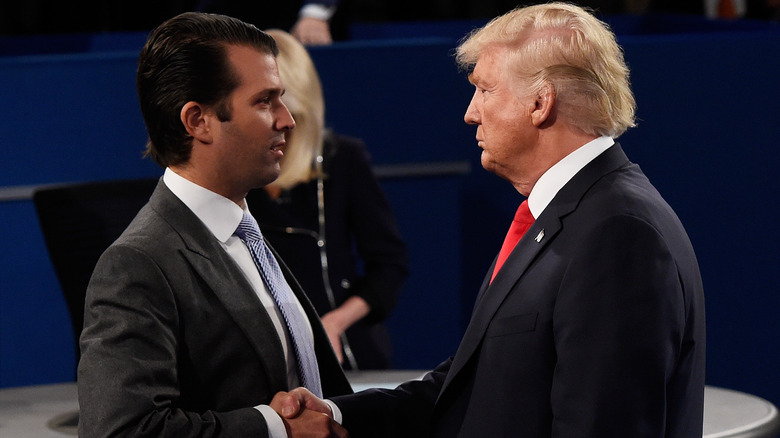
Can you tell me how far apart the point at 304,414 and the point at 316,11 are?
3335mm

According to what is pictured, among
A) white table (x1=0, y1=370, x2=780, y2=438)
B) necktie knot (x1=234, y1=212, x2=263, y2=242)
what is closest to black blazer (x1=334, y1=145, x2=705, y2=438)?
necktie knot (x1=234, y1=212, x2=263, y2=242)

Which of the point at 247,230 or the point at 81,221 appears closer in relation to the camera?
the point at 247,230

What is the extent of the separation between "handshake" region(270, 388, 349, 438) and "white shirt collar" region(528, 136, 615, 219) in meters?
0.43

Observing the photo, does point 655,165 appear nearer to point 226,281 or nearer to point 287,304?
point 287,304

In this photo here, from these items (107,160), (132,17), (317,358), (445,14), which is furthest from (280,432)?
(445,14)

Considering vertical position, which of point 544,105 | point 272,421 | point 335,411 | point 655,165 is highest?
point 544,105

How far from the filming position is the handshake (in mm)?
1661

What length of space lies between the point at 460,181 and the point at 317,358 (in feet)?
8.43

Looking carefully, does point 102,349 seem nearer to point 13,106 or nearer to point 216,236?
point 216,236

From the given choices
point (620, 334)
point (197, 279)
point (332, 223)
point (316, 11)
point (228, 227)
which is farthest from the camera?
point (316, 11)

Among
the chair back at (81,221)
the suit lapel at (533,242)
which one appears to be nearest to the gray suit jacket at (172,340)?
the suit lapel at (533,242)

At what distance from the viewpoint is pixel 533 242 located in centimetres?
166

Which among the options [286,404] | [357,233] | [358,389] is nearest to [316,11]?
[357,233]

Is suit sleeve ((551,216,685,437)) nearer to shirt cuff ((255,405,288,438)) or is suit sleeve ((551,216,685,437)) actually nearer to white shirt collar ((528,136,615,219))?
white shirt collar ((528,136,615,219))
